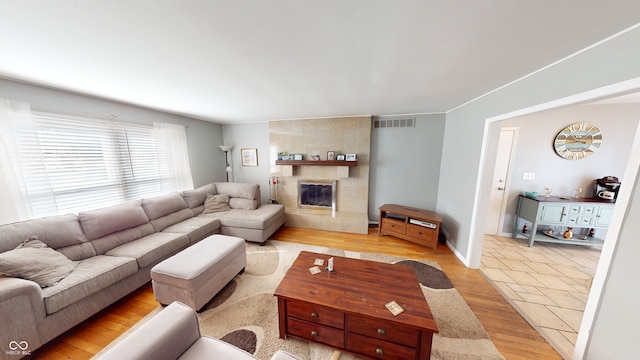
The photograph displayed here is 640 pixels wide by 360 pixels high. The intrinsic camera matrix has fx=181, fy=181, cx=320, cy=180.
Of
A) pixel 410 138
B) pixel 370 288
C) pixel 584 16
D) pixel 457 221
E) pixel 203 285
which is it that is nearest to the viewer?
pixel 584 16

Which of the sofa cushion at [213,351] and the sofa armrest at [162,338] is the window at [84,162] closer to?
the sofa armrest at [162,338]

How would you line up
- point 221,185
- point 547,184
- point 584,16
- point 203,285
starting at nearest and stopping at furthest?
point 584,16 → point 203,285 → point 547,184 → point 221,185

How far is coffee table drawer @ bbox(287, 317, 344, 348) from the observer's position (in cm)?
138

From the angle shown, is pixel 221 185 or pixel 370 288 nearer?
pixel 370 288

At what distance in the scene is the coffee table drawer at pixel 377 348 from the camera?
1251 mm

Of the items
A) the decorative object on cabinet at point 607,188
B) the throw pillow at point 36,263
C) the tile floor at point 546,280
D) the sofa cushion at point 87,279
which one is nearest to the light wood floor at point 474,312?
the tile floor at point 546,280

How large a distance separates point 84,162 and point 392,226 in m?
4.58

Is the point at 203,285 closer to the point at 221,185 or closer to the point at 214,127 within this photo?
the point at 221,185

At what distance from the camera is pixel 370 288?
152cm

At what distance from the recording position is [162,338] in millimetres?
986

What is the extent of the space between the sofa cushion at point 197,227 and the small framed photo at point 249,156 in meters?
1.65

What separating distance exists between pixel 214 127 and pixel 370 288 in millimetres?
4466

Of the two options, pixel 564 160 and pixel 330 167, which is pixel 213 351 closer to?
pixel 330 167

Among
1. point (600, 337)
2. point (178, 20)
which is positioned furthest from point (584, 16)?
point (178, 20)
